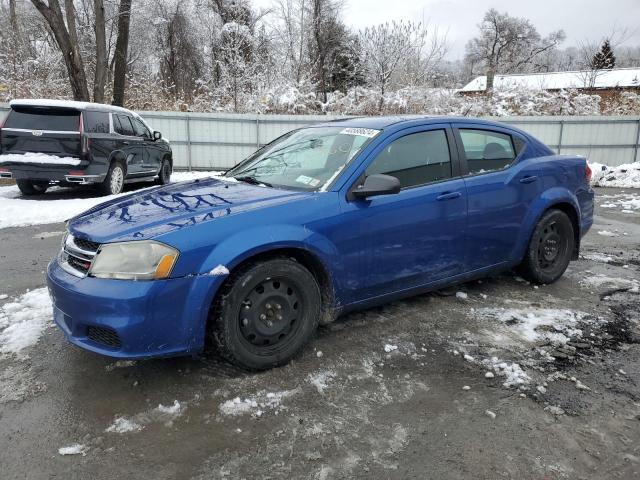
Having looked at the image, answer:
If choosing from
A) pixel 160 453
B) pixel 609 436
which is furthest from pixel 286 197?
pixel 609 436

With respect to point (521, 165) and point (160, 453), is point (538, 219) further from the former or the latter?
point (160, 453)

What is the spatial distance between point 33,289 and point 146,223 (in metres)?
2.37

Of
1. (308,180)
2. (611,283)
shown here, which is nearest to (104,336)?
(308,180)

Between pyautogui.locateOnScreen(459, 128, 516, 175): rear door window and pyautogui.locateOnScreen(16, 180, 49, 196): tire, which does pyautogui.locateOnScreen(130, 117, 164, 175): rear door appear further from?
pyautogui.locateOnScreen(459, 128, 516, 175): rear door window

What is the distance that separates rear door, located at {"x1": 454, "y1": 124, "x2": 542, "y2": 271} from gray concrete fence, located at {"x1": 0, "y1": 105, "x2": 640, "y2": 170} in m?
11.1

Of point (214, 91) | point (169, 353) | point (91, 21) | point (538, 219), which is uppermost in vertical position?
point (91, 21)

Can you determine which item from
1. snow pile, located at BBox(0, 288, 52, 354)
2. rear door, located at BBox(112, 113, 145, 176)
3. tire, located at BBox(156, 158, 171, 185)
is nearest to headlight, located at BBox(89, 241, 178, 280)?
snow pile, located at BBox(0, 288, 52, 354)

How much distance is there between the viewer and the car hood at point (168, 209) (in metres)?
2.80

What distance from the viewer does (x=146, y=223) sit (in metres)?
2.86

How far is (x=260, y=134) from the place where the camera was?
1557 centimetres

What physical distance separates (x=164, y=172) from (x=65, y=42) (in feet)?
19.3

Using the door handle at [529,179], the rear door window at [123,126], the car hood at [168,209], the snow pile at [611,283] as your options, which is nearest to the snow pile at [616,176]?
the snow pile at [611,283]

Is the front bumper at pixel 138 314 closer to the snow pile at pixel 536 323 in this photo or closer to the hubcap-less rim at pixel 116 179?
the snow pile at pixel 536 323

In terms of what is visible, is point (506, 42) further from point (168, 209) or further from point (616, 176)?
point (168, 209)
